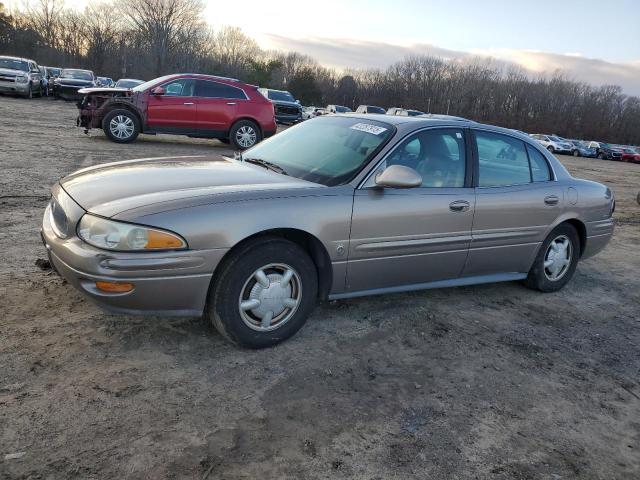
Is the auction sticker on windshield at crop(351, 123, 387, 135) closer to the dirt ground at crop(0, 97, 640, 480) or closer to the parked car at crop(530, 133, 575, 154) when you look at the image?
the dirt ground at crop(0, 97, 640, 480)

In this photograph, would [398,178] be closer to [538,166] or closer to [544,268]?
[538,166]

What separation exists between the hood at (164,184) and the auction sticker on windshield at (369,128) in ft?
2.55

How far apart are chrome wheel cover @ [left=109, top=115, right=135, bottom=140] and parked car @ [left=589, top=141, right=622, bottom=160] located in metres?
43.4

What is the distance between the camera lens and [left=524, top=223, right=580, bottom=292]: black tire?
491cm

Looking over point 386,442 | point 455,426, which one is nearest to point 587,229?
point 455,426

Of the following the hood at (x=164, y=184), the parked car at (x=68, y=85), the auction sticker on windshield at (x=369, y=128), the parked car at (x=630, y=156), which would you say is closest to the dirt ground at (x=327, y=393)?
the hood at (x=164, y=184)

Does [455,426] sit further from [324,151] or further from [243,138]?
[243,138]

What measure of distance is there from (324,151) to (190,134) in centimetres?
946

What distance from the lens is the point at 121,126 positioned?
12.3m

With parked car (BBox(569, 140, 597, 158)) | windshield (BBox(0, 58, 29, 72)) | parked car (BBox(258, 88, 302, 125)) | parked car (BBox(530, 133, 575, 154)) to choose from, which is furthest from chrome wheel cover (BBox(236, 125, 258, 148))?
parked car (BBox(569, 140, 597, 158))

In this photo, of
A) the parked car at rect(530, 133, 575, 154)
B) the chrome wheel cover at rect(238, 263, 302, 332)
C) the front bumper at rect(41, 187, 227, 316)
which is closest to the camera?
the front bumper at rect(41, 187, 227, 316)

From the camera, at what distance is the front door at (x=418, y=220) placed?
367 cm

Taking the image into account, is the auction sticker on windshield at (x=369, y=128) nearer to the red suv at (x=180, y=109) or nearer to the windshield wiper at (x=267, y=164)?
the windshield wiper at (x=267, y=164)

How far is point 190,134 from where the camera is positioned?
12797mm
